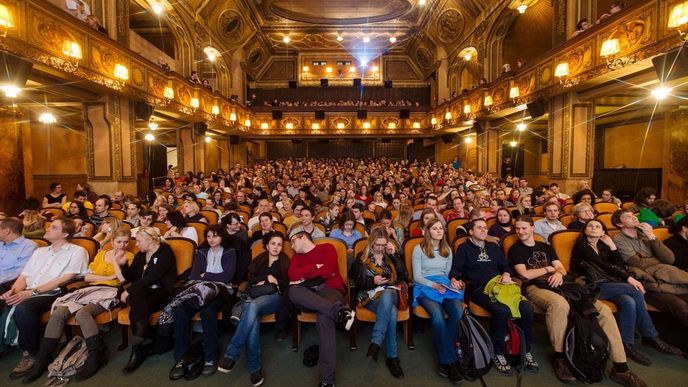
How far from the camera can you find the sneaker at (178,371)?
2.72 meters

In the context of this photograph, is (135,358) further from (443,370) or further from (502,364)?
(502,364)

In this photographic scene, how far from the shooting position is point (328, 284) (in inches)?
123

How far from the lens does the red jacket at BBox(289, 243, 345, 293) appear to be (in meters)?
3.06

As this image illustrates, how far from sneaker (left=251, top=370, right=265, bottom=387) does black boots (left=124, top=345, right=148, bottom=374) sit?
1071 mm

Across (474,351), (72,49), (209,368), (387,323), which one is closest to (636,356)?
(474,351)

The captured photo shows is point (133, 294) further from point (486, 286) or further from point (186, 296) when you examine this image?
point (486, 286)

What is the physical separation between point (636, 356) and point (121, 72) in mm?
10538

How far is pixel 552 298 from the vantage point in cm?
283

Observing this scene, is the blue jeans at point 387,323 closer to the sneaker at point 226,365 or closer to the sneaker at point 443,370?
the sneaker at point 443,370

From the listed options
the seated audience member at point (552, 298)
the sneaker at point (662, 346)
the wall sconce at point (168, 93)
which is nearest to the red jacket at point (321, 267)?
the seated audience member at point (552, 298)

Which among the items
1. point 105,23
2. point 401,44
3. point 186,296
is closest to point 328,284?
point 186,296

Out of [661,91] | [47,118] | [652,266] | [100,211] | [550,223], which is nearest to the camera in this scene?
[652,266]

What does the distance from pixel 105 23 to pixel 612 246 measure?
1168 cm

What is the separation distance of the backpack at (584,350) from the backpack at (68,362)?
4.05 meters
